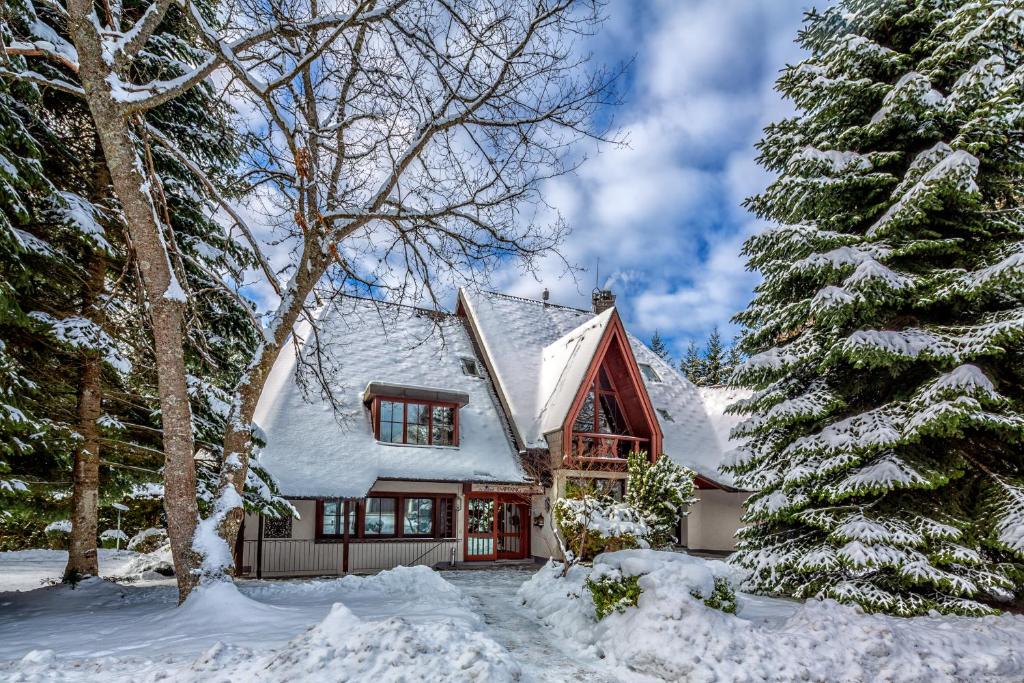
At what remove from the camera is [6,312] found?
6.45m

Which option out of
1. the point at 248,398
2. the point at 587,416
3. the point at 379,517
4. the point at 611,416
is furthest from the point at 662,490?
the point at 248,398

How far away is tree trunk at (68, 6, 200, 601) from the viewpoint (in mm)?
6703

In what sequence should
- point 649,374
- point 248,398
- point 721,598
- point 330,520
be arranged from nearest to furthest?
point 721,598 → point 248,398 → point 330,520 → point 649,374

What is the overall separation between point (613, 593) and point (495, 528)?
33.9 feet

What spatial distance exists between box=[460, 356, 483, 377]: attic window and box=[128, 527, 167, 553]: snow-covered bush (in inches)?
416

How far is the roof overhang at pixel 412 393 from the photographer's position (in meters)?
16.3

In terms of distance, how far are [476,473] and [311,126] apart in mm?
10337

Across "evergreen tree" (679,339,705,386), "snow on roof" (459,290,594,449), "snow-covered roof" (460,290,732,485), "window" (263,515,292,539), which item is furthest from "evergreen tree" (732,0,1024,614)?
"evergreen tree" (679,339,705,386)

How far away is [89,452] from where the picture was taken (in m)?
8.80

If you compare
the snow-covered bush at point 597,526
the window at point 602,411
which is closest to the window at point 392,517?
the window at point 602,411

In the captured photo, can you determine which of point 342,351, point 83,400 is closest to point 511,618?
point 83,400

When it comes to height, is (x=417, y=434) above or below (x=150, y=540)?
above

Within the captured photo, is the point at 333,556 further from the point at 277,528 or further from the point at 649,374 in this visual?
the point at 649,374

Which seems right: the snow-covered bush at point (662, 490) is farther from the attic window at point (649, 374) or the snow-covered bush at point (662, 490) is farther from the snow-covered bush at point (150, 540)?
the snow-covered bush at point (150, 540)
